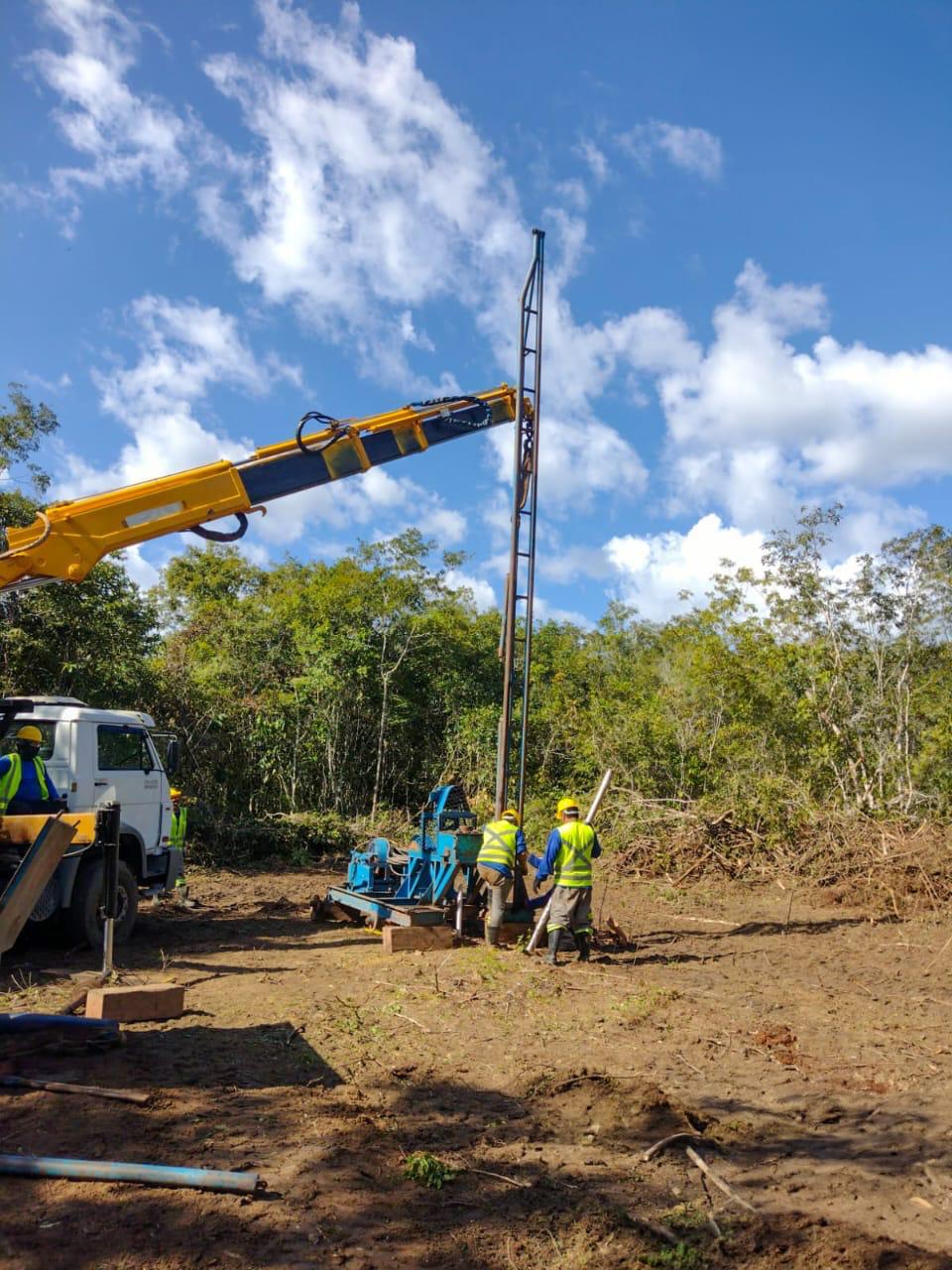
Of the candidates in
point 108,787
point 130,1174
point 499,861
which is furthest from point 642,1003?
point 108,787

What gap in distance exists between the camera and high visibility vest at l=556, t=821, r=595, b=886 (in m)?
9.91

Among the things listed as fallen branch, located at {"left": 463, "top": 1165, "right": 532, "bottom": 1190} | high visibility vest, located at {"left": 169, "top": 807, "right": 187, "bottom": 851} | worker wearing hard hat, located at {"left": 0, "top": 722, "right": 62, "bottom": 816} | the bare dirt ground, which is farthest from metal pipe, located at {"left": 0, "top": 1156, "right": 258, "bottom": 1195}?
high visibility vest, located at {"left": 169, "top": 807, "right": 187, "bottom": 851}

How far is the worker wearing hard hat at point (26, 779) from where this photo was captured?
8.83 metres

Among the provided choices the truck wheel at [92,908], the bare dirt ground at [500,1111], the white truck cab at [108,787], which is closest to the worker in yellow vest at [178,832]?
the white truck cab at [108,787]

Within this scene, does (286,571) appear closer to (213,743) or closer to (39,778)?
(213,743)

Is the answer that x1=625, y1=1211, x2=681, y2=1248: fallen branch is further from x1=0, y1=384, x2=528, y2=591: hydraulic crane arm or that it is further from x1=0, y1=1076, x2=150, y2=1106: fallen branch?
x1=0, y1=384, x2=528, y2=591: hydraulic crane arm

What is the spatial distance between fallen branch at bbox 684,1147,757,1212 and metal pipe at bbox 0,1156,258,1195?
7.22ft

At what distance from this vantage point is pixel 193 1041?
6.72 m

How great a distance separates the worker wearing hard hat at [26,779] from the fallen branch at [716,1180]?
6588 mm

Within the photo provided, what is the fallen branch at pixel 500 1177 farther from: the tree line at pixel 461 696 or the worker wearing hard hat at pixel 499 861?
the tree line at pixel 461 696

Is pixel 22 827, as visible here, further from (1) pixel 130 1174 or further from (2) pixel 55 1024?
(1) pixel 130 1174

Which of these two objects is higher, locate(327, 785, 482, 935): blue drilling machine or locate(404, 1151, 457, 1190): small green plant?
locate(327, 785, 482, 935): blue drilling machine

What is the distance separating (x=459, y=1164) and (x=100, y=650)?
13.8m

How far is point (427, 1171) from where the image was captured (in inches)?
183
